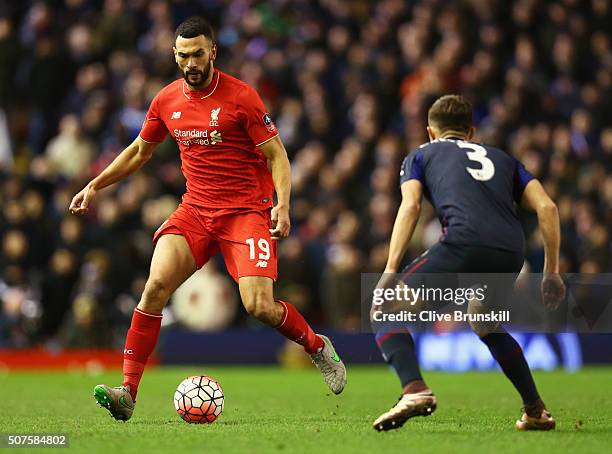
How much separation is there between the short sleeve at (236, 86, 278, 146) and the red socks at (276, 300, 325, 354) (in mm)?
1154

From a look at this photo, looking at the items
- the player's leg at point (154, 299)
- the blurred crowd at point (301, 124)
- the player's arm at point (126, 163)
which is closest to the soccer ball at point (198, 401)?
the player's leg at point (154, 299)

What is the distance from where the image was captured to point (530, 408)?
24.1 feet

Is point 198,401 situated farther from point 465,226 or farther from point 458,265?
point 465,226

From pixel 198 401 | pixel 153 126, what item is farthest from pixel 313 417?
pixel 153 126

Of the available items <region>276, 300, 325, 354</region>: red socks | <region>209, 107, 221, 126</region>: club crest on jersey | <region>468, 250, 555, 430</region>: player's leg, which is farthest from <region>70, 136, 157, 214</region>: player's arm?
<region>468, 250, 555, 430</region>: player's leg

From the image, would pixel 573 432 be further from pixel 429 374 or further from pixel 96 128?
pixel 96 128

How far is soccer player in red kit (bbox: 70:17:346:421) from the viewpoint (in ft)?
26.6

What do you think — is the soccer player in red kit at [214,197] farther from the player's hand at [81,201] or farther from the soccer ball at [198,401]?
the soccer ball at [198,401]

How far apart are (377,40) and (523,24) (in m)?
2.23

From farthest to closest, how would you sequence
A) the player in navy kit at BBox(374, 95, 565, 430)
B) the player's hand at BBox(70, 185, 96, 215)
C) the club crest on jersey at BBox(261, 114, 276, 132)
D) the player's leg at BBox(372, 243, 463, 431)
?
the player's hand at BBox(70, 185, 96, 215) → the club crest on jersey at BBox(261, 114, 276, 132) → the player in navy kit at BBox(374, 95, 565, 430) → the player's leg at BBox(372, 243, 463, 431)

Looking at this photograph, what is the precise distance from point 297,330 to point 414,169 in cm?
176

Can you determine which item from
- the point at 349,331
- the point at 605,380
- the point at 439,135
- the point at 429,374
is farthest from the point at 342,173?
the point at 439,135

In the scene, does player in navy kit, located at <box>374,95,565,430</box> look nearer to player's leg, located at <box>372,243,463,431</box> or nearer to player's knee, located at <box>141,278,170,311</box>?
player's leg, located at <box>372,243,463,431</box>

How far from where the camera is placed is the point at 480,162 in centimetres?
713
